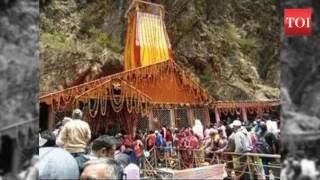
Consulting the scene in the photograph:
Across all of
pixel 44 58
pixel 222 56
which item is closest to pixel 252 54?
pixel 222 56

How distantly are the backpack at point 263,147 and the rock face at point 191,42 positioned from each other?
552 cm

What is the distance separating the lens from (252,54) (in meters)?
14.6

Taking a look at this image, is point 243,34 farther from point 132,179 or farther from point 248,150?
point 132,179

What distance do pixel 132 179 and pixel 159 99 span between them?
758cm

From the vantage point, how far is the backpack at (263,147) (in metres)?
4.92

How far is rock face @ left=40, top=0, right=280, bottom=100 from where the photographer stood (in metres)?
10.6

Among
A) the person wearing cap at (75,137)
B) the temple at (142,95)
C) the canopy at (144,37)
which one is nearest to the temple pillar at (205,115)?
the temple at (142,95)

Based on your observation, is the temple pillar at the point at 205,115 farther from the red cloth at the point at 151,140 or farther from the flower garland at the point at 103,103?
the red cloth at the point at 151,140

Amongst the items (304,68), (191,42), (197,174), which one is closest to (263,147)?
(197,174)

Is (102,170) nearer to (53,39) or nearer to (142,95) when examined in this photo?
(142,95)

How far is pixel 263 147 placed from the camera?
512 centimetres

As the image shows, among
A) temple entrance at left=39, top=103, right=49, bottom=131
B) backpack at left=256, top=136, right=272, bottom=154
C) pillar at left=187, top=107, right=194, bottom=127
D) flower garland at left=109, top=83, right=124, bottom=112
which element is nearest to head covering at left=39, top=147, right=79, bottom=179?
backpack at left=256, top=136, right=272, bottom=154

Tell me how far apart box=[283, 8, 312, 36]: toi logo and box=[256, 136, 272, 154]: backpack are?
9.58ft

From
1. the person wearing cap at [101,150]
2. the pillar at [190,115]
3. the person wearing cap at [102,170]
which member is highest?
the pillar at [190,115]
